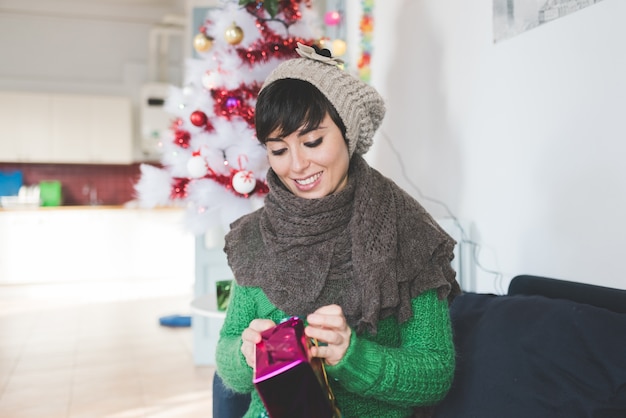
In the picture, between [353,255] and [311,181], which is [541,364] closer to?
[353,255]

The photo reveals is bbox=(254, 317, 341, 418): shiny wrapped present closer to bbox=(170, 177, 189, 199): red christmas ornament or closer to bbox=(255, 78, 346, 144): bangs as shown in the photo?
bbox=(255, 78, 346, 144): bangs

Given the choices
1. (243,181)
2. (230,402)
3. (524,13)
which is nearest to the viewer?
(230,402)

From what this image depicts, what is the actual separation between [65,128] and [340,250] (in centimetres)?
587

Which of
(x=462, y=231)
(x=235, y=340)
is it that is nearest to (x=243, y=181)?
(x=462, y=231)

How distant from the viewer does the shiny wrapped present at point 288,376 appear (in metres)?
0.92

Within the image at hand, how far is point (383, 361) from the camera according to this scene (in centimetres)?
104

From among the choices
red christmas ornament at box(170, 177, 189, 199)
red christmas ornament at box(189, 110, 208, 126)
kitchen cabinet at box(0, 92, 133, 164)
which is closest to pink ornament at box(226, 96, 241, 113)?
red christmas ornament at box(189, 110, 208, 126)

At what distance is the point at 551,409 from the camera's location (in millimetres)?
1080

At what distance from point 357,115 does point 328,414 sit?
1.85 ft

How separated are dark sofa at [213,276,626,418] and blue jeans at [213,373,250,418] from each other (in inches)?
18.7

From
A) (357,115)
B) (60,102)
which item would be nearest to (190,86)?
(357,115)

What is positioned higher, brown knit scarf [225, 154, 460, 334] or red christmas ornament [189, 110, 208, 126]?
red christmas ornament [189, 110, 208, 126]

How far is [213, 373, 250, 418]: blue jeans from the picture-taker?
146 centimetres

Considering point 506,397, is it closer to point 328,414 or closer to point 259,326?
point 328,414
